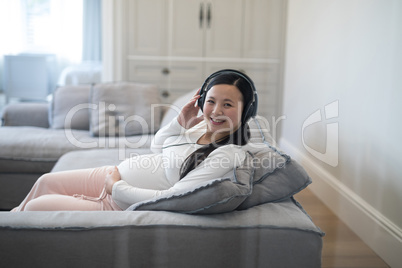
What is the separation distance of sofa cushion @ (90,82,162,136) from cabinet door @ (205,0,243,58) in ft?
1.41

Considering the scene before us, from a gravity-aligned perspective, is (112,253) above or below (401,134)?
below

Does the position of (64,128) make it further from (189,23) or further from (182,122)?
(182,122)

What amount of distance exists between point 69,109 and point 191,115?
126 cm

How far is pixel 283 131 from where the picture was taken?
1229 millimetres

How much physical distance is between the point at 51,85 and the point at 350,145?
1579mm

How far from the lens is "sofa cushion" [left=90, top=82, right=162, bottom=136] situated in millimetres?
1944

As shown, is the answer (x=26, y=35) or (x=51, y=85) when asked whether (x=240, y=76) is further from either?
(x=51, y=85)

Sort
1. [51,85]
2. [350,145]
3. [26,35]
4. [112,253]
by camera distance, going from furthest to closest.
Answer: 1. [51,85]
2. [26,35]
3. [350,145]
4. [112,253]

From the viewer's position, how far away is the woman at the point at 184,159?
2.90 feet

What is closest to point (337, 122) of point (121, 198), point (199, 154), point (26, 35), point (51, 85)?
point (199, 154)

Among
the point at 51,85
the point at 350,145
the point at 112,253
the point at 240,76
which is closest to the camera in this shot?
the point at 112,253

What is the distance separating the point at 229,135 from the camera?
3.00ft

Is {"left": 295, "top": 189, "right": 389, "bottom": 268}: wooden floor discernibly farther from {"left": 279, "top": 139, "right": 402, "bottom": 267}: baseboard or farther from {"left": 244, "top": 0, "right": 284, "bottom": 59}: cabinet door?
{"left": 244, "top": 0, "right": 284, "bottom": 59}: cabinet door

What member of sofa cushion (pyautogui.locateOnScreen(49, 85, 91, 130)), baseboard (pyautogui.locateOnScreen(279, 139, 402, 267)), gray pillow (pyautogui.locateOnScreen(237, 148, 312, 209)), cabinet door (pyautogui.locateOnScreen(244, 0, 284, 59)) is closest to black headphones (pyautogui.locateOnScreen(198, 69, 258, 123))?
gray pillow (pyautogui.locateOnScreen(237, 148, 312, 209))
